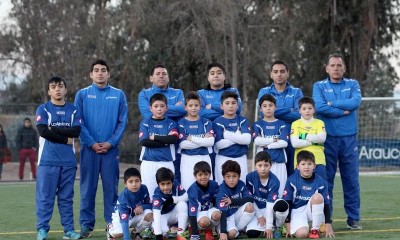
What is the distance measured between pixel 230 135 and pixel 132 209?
5.01 feet

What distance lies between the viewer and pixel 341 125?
1050 cm

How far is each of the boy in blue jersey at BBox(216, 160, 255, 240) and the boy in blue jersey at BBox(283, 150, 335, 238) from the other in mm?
443

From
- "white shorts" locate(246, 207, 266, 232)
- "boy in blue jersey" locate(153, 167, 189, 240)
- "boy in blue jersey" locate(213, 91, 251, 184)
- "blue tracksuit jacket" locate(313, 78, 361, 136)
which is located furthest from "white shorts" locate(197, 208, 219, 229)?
"blue tracksuit jacket" locate(313, 78, 361, 136)

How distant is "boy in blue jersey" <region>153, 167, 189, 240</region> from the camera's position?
9438mm

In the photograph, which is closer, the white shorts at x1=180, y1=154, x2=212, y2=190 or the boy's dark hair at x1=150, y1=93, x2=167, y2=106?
the boy's dark hair at x1=150, y1=93, x2=167, y2=106

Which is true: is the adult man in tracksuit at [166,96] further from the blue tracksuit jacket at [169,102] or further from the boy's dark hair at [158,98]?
the boy's dark hair at [158,98]

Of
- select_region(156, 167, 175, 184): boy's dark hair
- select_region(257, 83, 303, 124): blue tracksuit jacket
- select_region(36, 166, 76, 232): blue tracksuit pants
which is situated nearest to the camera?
select_region(156, 167, 175, 184): boy's dark hair

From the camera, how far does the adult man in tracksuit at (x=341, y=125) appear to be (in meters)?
10.4

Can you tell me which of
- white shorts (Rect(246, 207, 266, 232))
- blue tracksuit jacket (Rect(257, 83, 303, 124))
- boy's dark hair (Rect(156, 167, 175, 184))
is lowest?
white shorts (Rect(246, 207, 266, 232))

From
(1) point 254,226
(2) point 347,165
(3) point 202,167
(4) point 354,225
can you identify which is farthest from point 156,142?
(4) point 354,225

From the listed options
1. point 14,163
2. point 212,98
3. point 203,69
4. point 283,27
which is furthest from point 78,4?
point 212,98

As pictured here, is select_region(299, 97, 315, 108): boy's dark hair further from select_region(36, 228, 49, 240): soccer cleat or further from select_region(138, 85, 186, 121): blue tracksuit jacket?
Answer: select_region(36, 228, 49, 240): soccer cleat

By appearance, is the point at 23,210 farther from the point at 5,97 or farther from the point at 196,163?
the point at 5,97

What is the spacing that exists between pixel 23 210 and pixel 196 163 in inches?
191
